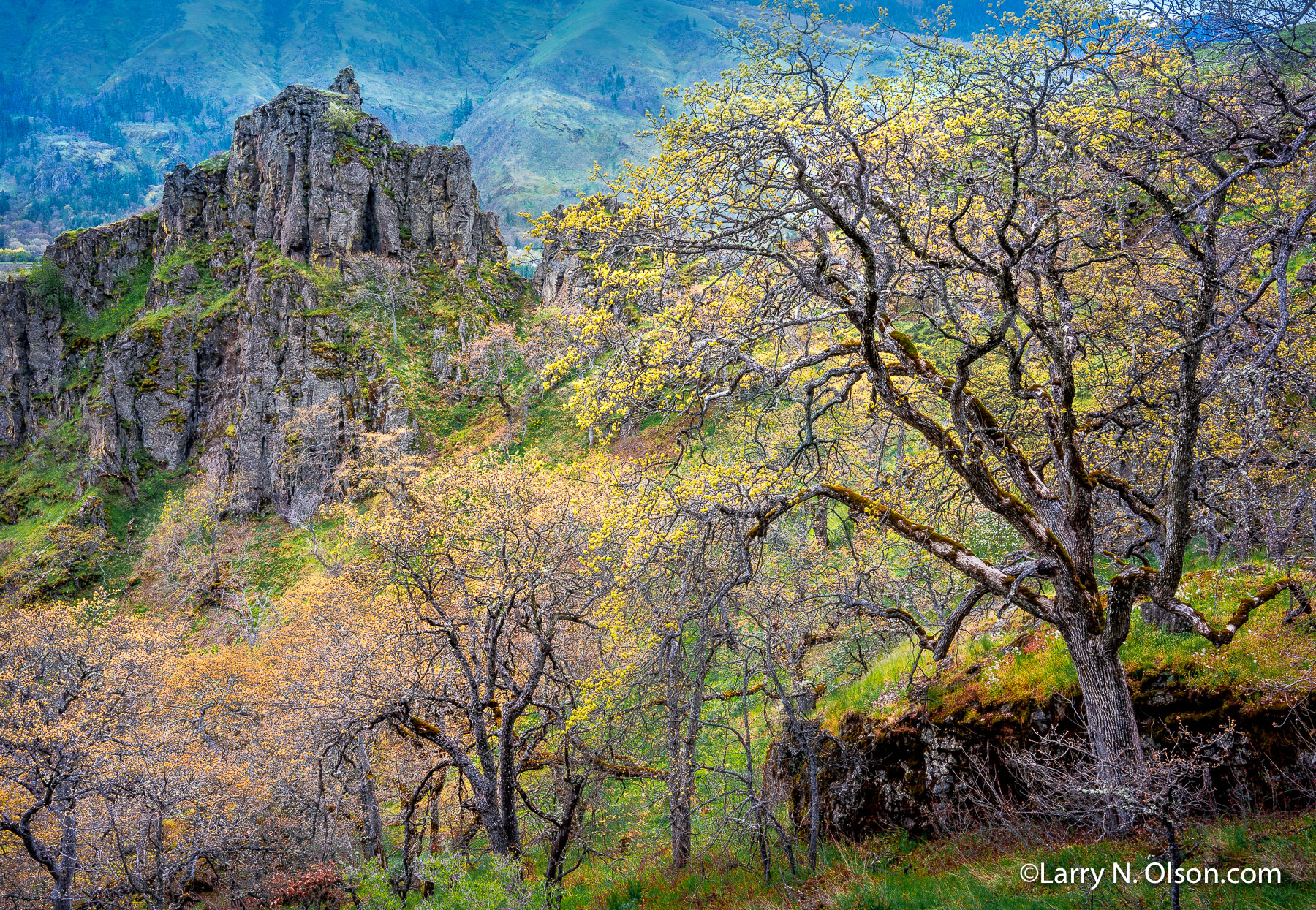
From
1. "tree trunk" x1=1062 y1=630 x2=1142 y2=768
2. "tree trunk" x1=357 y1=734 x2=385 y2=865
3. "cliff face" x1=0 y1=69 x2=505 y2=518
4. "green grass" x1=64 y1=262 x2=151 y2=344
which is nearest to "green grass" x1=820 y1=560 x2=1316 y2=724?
"tree trunk" x1=1062 y1=630 x2=1142 y2=768

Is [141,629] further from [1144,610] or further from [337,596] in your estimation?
[1144,610]

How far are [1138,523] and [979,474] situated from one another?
16.4 feet

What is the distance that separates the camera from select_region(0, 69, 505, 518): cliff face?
51.6 m

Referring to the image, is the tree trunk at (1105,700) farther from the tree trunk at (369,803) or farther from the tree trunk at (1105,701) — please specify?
the tree trunk at (369,803)

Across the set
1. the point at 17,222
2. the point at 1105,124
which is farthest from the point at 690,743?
the point at 17,222

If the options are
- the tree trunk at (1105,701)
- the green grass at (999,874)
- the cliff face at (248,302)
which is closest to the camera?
the green grass at (999,874)

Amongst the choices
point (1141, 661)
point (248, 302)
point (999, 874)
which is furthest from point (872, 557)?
point (248, 302)

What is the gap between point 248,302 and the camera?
56281 mm

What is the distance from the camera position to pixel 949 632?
274 inches

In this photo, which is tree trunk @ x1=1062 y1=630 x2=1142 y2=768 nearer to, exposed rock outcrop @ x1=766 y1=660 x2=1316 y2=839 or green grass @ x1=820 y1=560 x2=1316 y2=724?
exposed rock outcrop @ x1=766 y1=660 x2=1316 y2=839

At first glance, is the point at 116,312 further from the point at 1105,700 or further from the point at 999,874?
the point at 1105,700

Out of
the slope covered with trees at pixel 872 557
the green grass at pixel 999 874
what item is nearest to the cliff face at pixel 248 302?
the slope covered with trees at pixel 872 557

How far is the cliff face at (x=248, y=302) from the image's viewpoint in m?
51.6

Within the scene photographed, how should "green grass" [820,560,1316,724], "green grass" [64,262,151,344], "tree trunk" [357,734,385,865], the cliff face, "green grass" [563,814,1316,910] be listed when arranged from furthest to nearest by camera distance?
1. "green grass" [64,262,151,344]
2. the cliff face
3. "tree trunk" [357,734,385,865]
4. "green grass" [820,560,1316,724]
5. "green grass" [563,814,1316,910]
